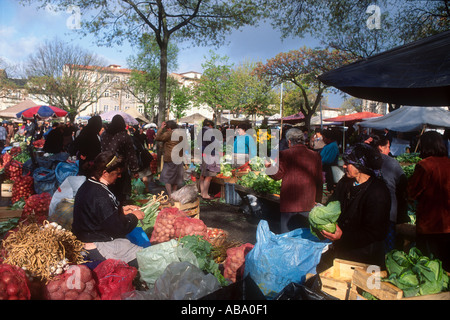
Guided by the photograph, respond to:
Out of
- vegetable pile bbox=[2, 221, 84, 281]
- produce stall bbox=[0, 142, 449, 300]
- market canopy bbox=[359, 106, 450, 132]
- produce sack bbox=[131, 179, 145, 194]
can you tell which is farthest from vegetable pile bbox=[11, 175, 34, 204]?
market canopy bbox=[359, 106, 450, 132]

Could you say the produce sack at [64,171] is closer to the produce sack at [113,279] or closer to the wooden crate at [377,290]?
the produce sack at [113,279]

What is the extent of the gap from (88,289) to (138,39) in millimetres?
12965

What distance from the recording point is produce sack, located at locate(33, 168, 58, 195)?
707cm

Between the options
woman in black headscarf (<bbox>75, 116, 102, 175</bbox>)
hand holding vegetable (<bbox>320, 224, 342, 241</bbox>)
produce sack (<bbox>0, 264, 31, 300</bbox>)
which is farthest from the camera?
woman in black headscarf (<bbox>75, 116, 102, 175</bbox>)

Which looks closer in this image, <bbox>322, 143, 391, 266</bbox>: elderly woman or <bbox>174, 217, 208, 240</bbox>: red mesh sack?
<bbox>322, 143, 391, 266</bbox>: elderly woman

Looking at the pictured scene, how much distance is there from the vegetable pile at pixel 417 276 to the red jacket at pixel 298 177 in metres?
1.68

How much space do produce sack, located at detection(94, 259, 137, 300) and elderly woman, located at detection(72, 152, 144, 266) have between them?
1.49 ft

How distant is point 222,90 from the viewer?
120ft

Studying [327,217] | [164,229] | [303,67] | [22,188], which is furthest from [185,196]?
[303,67]

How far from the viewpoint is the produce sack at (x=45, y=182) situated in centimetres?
707

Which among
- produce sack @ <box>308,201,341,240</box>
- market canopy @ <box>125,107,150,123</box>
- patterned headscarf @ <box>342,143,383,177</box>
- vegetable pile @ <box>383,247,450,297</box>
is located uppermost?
market canopy @ <box>125,107,150,123</box>

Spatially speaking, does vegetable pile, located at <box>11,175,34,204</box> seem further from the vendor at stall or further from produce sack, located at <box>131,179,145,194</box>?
the vendor at stall
